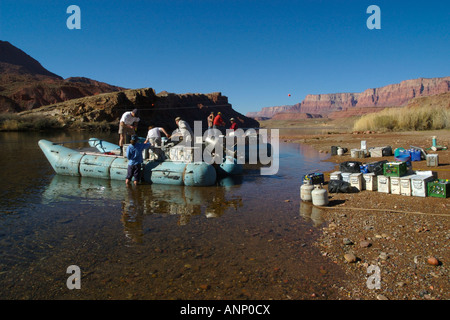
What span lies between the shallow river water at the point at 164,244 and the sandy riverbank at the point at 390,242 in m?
0.31

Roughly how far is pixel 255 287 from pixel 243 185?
6388mm

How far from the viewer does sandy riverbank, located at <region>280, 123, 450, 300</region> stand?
364 cm

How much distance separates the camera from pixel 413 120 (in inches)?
989

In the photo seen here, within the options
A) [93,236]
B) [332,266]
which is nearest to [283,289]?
[332,266]

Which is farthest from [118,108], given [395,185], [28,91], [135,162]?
[395,185]

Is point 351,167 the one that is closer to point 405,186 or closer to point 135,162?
point 405,186

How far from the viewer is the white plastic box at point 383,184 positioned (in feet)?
24.4

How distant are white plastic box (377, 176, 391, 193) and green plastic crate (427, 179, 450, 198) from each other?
827mm

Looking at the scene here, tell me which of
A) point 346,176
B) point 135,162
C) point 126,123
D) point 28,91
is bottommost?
point 346,176

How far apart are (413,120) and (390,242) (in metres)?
24.6

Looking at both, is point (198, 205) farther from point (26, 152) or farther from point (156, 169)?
point (26, 152)

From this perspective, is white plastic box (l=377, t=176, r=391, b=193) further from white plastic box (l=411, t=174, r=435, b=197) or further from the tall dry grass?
the tall dry grass

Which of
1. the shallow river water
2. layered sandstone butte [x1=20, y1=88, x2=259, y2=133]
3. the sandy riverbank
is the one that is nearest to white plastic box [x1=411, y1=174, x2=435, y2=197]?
the sandy riverbank

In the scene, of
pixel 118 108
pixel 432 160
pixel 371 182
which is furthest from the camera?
pixel 118 108
